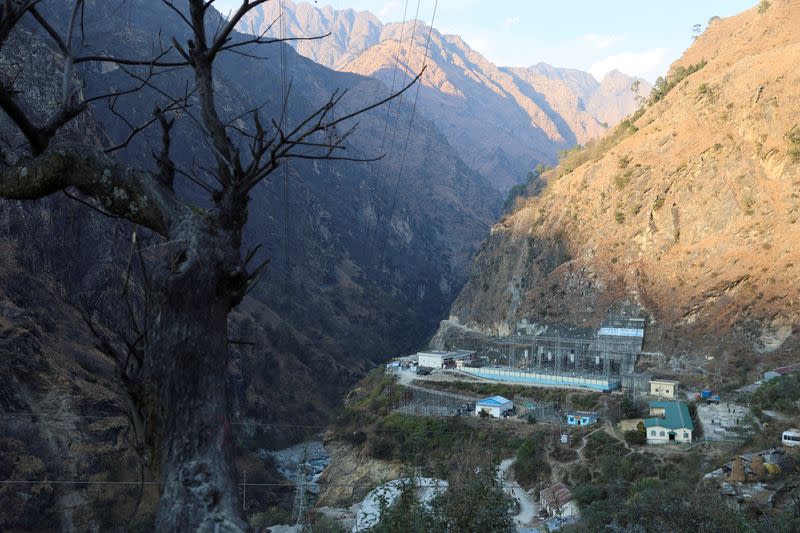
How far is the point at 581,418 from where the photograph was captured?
31.7 metres

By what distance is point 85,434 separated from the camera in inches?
1112

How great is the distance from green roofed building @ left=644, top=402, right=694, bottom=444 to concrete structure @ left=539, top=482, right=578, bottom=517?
479cm

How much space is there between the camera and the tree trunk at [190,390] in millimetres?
2646

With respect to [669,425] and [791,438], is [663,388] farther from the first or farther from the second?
[791,438]

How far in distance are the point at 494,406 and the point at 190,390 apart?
3358 cm

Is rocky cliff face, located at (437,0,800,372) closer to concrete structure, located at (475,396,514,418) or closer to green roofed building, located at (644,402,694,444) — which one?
green roofed building, located at (644,402,694,444)

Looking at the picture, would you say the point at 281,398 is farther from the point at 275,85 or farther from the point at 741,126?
the point at 275,85

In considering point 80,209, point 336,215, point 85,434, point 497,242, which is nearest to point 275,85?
point 336,215

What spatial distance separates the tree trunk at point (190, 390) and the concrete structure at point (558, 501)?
64.0 ft

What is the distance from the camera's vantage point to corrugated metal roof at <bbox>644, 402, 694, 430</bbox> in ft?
88.7

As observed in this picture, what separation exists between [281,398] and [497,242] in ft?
88.5

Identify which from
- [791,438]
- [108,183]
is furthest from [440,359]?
[108,183]

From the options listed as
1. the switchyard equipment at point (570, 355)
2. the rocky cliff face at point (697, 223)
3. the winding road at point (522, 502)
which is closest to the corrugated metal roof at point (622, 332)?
the switchyard equipment at point (570, 355)

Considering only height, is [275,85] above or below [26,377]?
above
